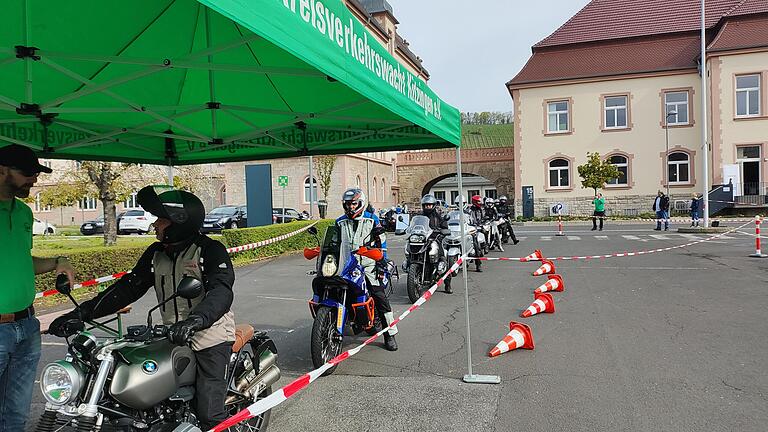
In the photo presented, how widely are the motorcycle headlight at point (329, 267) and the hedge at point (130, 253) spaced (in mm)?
5496

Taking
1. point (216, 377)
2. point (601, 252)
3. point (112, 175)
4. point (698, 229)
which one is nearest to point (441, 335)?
point (216, 377)

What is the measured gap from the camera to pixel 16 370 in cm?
312

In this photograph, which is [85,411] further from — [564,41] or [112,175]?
[564,41]

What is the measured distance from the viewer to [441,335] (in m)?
7.04

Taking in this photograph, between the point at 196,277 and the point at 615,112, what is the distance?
1538 inches

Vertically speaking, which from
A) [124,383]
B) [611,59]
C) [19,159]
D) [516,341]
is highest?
[611,59]

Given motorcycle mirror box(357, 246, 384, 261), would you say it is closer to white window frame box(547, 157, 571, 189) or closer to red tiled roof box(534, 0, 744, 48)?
white window frame box(547, 157, 571, 189)

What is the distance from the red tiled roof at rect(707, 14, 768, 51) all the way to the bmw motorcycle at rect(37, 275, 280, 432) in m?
39.2

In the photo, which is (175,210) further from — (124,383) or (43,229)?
(43,229)

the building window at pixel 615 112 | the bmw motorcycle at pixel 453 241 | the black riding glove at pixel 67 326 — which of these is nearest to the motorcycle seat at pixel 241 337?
the black riding glove at pixel 67 326

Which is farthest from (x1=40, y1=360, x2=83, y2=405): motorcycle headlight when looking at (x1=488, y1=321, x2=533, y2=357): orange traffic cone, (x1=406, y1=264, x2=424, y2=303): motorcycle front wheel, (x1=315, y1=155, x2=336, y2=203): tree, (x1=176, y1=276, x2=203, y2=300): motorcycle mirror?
(x1=315, y1=155, x2=336, y2=203): tree

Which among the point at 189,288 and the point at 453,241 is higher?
the point at 189,288

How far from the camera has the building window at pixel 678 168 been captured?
36.4 metres

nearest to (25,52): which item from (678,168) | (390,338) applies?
(390,338)
